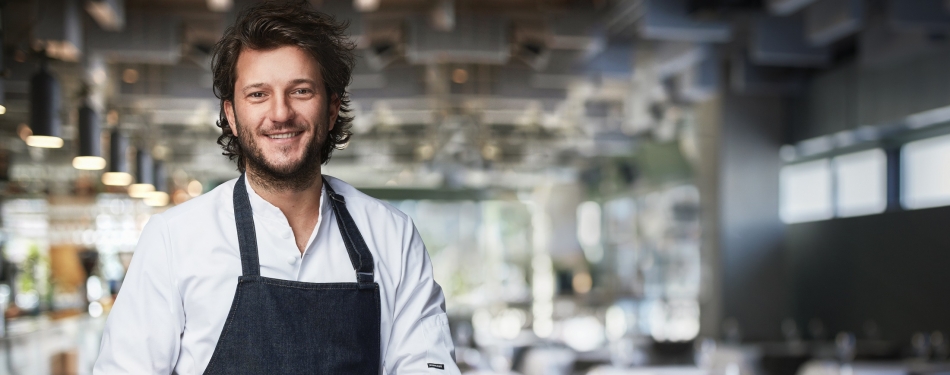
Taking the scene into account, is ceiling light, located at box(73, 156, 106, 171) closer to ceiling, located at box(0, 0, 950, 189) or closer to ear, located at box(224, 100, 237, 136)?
ceiling, located at box(0, 0, 950, 189)

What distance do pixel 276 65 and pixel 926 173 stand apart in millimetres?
6371

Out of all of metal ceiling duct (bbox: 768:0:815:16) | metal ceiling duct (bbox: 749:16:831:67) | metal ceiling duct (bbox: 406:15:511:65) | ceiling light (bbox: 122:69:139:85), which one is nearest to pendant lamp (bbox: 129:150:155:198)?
ceiling light (bbox: 122:69:139:85)

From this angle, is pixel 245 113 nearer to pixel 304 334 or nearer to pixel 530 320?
pixel 304 334

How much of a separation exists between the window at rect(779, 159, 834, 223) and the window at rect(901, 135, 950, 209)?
3.20 ft

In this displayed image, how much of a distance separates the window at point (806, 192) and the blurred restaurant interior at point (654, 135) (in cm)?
2

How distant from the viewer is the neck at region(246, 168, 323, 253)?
136 centimetres

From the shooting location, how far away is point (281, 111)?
1.28 m

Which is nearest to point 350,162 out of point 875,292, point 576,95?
point 576,95

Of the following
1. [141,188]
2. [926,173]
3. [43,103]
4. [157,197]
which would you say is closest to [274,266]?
[43,103]

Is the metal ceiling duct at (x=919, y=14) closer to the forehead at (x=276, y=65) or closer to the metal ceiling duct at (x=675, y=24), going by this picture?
the metal ceiling duct at (x=675, y=24)

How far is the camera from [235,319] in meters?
1.28

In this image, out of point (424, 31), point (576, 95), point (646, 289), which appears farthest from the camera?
point (646, 289)

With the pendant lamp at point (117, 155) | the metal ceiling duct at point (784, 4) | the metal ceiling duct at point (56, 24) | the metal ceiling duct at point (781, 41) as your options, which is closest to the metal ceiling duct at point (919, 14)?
the metal ceiling duct at point (784, 4)

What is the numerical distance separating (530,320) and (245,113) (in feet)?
49.6
